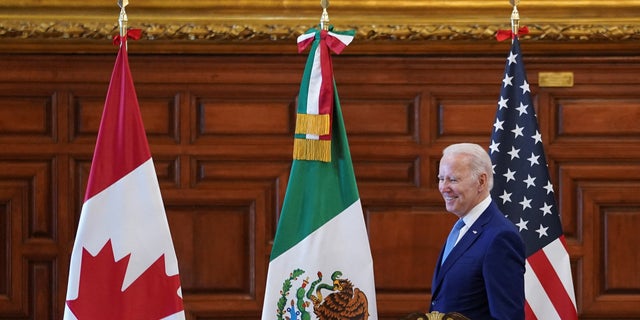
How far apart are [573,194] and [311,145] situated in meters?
1.48

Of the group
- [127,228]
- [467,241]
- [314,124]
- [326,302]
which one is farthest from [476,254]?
[127,228]

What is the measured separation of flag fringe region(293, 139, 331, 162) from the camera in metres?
4.17

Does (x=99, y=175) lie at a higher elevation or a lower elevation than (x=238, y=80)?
lower

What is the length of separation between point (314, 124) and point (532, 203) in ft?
3.39

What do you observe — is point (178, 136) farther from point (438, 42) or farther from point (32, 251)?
point (438, 42)

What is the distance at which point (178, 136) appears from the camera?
4863mm

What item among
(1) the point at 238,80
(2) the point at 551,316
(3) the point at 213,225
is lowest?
(2) the point at 551,316

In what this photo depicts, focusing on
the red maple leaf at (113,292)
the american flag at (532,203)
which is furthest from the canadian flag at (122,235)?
the american flag at (532,203)

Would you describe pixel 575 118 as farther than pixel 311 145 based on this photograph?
Yes

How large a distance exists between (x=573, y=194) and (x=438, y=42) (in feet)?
3.25

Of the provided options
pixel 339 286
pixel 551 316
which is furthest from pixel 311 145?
pixel 551 316

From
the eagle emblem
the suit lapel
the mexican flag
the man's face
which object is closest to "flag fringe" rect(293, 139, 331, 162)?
the mexican flag

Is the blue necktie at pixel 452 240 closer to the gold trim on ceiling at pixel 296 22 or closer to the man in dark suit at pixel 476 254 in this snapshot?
the man in dark suit at pixel 476 254

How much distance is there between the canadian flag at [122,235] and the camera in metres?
4.01
